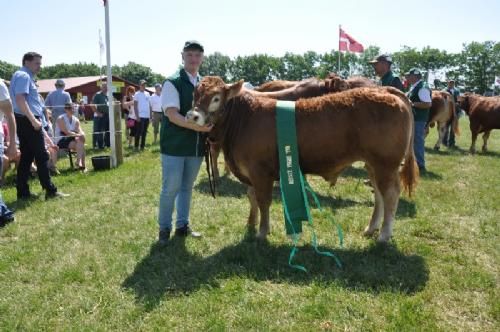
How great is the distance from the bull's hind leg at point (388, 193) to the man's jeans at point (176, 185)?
6.53 feet

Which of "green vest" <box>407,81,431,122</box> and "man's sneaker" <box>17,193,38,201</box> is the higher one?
"green vest" <box>407,81,431,122</box>

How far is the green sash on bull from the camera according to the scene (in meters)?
4.38

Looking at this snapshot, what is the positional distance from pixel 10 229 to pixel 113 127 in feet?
14.7

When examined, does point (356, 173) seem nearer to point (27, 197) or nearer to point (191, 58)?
point (191, 58)

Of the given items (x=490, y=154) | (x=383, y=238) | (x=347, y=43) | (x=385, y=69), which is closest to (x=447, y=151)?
(x=490, y=154)

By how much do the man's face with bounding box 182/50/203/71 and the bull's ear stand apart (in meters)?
0.45

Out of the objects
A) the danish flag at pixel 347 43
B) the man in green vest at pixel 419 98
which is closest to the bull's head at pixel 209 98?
the man in green vest at pixel 419 98

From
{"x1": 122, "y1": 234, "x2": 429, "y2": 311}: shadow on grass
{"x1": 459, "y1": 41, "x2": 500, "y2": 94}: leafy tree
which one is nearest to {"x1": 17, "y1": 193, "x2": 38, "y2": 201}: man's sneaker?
{"x1": 122, "y1": 234, "x2": 429, "y2": 311}: shadow on grass

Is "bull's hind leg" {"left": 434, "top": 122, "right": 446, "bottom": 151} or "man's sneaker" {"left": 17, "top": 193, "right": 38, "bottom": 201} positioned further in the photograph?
"bull's hind leg" {"left": 434, "top": 122, "right": 446, "bottom": 151}

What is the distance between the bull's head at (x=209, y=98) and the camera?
408 cm

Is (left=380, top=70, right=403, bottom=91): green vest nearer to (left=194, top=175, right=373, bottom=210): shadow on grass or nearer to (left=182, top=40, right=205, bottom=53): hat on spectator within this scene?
(left=194, top=175, right=373, bottom=210): shadow on grass

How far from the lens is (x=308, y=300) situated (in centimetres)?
350

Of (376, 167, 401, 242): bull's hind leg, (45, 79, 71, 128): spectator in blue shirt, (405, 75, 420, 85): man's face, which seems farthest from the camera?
(45, 79, 71, 128): spectator in blue shirt

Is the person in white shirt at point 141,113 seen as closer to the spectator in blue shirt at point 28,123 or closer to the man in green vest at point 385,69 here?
the spectator in blue shirt at point 28,123
